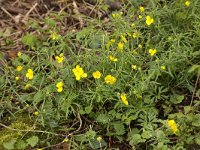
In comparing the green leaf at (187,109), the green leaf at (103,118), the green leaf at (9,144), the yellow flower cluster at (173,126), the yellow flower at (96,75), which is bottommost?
the green leaf at (9,144)

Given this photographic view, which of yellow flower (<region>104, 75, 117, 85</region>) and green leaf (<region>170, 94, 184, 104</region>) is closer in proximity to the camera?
yellow flower (<region>104, 75, 117, 85</region>)

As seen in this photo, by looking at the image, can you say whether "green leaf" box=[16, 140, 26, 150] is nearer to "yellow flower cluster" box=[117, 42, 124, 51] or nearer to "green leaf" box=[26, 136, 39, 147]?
"green leaf" box=[26, 136, 39, 147]

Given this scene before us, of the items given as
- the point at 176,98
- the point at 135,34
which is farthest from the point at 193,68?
the point at 135,34

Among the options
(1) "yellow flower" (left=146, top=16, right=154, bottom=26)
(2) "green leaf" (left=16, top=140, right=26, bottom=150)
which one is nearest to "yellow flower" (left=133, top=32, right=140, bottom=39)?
(1) "yellow flower" (left=146, top=16, right=154, bottom=26)

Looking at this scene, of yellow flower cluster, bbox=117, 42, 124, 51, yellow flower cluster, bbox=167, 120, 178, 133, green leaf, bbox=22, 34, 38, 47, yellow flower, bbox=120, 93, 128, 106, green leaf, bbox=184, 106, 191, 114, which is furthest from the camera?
green leaf, bbox=22, 34, 38, 47

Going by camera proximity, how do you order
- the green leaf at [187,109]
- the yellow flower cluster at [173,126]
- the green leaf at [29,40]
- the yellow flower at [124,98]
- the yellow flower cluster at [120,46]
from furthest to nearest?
the green leaf at [29,40] < the yellow flower cluster at [120,46] < the green leaf at [187,109] < the yellow flower at [124,98] < the yellow flower cluster at [173,126]

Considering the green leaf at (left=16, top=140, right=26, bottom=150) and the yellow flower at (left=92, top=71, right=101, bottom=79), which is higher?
the yellow flower at (left=92, top=71, right=101, bottom=79)

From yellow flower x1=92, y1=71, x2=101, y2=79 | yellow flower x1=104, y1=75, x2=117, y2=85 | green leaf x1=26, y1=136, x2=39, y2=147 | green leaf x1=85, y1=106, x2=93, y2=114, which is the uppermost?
yellow flower x1=92, y1=71, x2=101, y2=79

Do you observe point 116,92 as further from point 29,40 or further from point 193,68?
point 29,40

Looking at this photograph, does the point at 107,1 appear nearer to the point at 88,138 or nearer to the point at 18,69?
the point at 18,69

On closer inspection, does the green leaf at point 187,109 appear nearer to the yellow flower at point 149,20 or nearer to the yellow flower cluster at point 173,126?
the yellow flower cluster at point 173,126

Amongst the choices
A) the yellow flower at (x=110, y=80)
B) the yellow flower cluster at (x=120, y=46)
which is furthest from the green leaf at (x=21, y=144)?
the yellow flower cluster at (x=120, y=46)

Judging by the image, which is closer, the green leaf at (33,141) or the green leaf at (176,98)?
the green leaf at (33,141)
